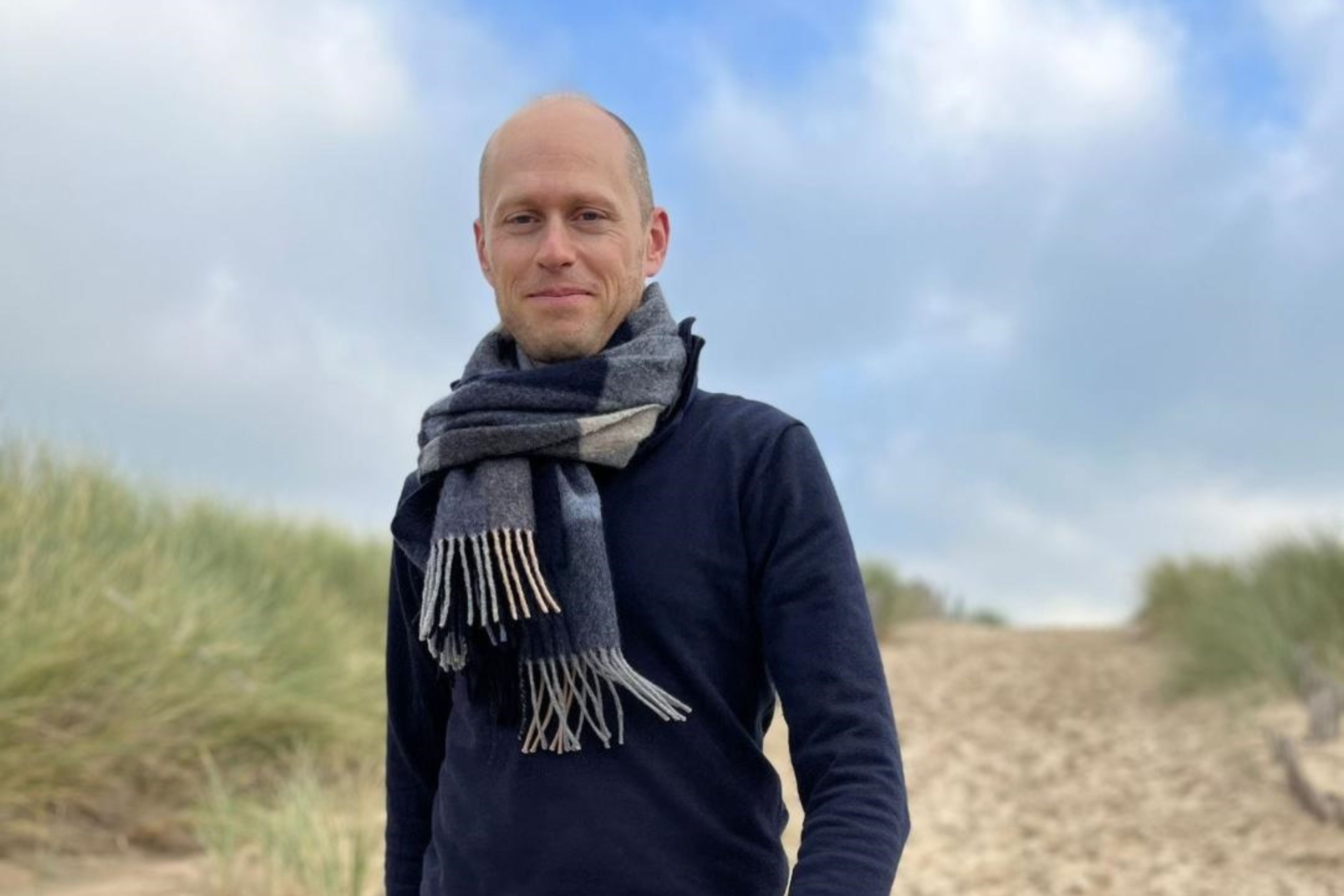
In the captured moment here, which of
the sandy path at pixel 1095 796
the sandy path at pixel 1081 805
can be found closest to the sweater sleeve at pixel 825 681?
the sandy path at pixel 1081 805

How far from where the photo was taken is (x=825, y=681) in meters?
1.82

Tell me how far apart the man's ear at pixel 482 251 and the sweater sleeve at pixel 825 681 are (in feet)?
1.61

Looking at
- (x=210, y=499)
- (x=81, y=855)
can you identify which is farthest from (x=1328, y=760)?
(x=210, y=499)

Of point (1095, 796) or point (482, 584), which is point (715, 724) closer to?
point (482, 584)

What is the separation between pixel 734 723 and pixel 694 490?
29 centimetres

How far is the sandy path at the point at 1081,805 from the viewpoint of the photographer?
6574mm

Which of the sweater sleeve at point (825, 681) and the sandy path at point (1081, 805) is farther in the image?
the sandy path at point (1081, 805)

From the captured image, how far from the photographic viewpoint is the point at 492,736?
1963mm

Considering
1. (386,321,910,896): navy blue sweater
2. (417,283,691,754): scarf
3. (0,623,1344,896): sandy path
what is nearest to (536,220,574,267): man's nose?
(417,283,691,754): scarf

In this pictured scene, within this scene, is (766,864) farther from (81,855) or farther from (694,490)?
Answer: (81,855)

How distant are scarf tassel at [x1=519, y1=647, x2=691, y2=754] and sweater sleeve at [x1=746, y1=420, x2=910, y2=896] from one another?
0.49 ft

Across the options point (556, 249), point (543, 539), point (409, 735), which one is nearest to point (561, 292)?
point (556, 249)

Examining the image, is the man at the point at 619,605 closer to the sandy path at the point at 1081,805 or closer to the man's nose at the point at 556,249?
the man's nose at the point at 556,249

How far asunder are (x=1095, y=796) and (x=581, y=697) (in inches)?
294
